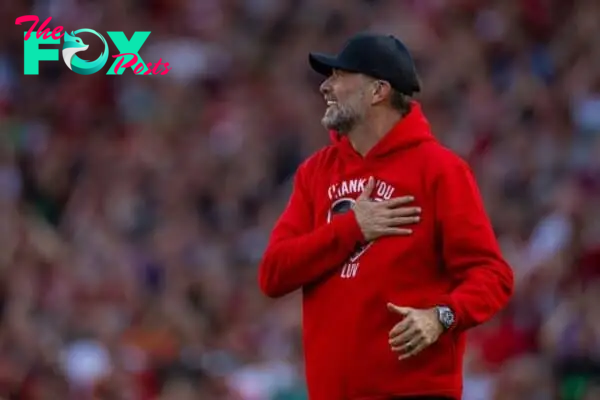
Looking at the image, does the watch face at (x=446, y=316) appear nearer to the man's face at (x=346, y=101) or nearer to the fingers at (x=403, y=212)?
the fingers at (x=403, y=212)

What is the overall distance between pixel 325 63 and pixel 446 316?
96 centimetres

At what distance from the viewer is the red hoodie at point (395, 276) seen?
5.26 m

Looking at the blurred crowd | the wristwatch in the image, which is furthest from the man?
the blurred crowd

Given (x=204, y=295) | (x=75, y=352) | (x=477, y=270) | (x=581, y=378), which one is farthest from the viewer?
(x=204, y=295)

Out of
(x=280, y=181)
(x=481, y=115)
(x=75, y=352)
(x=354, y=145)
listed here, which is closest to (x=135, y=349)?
(x=75, y=352)

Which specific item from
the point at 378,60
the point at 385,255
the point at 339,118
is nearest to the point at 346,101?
the point at 339,118

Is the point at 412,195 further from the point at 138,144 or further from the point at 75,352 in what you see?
the point at 138,144

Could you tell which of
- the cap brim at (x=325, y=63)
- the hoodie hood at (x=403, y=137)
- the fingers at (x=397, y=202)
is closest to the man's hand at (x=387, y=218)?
the fingers at (x=397, y=202)

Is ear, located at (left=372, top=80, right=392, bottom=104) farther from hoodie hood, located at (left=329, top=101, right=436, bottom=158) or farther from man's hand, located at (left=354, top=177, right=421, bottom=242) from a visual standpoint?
man's hand, located at (left=354, top=177, right=421, bottom=242)

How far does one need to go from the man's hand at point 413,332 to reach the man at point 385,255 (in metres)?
0.01

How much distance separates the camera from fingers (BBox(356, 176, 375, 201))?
5.39 metres

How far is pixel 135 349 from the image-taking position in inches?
384

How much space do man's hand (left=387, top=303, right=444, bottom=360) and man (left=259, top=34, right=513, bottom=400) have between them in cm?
1

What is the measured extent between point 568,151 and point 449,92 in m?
1.36
